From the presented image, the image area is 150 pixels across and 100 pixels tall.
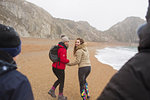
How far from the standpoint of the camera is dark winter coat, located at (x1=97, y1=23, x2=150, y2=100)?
2.42 feet

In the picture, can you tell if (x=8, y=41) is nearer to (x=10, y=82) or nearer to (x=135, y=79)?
(x=10, y=82)

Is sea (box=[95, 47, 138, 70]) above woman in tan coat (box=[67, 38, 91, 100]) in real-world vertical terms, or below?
below

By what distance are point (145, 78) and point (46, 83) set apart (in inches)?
211

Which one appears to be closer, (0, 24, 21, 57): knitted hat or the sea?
(0, 24, 21, 57): knitted hat

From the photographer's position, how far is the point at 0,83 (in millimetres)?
1084

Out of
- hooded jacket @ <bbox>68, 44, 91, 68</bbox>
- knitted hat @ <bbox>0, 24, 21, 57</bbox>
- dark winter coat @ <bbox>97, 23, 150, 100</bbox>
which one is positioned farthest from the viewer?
hooded jacket @ <bbox>68, 44, 91, 68</bbox>

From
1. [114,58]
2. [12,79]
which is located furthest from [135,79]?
[114,58]

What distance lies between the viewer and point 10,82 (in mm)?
1110

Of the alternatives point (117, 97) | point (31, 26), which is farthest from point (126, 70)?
point (31, 26)

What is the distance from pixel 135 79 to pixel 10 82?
3.56ft

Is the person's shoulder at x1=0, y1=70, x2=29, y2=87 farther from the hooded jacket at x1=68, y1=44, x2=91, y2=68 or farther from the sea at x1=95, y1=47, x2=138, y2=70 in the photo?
the sea at x1=95, y1=47, x2=138, y2=70

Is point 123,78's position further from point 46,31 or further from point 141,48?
point 46,31

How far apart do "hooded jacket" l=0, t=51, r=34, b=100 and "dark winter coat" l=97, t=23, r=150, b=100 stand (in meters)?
0.84

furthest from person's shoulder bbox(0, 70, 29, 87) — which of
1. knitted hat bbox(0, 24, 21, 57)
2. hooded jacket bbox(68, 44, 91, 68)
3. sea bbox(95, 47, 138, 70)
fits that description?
sea bbox(95, 47, 138, 70)
